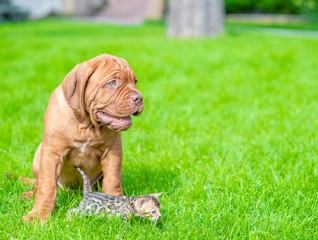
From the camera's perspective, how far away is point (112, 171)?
2934 mm

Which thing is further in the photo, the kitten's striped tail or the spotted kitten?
the kitten's striped tail

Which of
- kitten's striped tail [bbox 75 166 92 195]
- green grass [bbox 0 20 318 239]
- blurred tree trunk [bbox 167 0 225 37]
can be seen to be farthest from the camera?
blurred tree trunk [bbox 167 0 225 37]

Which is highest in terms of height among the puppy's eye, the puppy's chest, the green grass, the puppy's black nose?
the puppy's eye

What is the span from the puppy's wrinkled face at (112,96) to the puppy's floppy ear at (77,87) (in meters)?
0.04

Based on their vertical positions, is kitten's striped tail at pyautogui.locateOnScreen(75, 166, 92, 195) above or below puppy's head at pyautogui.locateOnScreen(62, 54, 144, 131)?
below

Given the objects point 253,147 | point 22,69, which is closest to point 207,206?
point 253,147

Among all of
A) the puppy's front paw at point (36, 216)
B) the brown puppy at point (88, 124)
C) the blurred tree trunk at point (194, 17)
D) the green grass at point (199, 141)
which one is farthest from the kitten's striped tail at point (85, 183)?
the blurred tree trunk at point (194, 17)

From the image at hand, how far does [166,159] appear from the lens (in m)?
3.96

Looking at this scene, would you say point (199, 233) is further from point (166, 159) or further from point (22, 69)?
point (22, 69)

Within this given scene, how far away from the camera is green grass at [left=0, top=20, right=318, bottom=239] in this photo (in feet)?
8.96

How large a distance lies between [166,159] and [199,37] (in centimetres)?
831

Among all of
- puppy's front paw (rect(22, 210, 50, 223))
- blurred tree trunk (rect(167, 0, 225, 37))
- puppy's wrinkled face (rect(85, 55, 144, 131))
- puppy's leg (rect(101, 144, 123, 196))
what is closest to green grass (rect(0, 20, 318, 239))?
puppy's front paw (rect(22, 210, 50, 223))

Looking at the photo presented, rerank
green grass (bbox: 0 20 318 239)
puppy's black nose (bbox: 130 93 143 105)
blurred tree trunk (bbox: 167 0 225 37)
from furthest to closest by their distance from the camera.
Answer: blurred tree trunk (bbox: 167 0 225 37) → green grass (bbox: 0 20 318 239) → puppy's black nose (bbox: 130 93 143 105)

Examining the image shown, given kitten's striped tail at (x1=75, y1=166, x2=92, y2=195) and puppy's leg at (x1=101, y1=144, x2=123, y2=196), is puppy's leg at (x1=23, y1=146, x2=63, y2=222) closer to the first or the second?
kitten's striped tail at (x1=75, y1=166, x2=92, y2=195)
